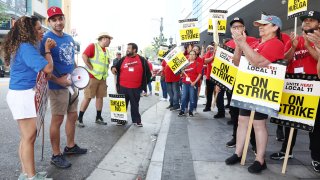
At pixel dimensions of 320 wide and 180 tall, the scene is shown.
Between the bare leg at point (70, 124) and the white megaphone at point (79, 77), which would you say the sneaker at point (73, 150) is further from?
the white megaphone at point (79, 77)

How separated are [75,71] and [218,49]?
2.53 meters

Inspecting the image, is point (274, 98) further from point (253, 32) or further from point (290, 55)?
point (253, 32)

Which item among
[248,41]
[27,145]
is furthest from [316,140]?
[27,145]

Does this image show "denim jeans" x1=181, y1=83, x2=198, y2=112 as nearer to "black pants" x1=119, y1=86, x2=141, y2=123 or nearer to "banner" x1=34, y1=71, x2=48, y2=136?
"black pants" x1=119, y1=86, x2=141, y2=123

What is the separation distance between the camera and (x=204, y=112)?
9.84 m

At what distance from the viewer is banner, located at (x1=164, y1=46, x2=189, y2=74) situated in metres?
8.91

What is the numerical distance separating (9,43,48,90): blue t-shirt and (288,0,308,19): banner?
4399mm

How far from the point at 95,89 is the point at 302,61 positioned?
4425mm

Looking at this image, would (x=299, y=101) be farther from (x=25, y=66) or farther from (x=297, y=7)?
(x=25, y=66)

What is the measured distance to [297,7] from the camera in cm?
586

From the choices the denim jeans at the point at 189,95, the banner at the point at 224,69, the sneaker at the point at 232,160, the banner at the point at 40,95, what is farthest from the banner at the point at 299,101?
the denim jeans at the point at 189,95

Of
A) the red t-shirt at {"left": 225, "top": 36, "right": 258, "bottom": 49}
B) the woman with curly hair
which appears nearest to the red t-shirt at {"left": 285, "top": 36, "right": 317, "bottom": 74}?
the red t-shirt at {"left": 225, "top": 36, "right": 258, "bottom": 49}

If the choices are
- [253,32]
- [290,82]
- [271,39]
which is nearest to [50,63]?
[271,39]

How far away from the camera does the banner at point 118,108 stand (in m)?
7.29
